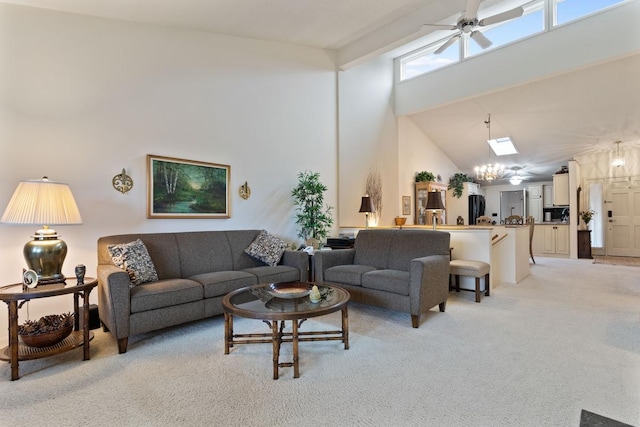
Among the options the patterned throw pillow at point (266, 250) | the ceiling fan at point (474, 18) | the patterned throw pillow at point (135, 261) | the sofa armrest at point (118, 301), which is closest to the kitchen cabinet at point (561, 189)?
the ceiling fan at point (474, 18)

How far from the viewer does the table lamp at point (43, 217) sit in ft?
7.93

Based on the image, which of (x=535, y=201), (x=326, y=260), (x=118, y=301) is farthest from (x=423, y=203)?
(x=118, y=301)

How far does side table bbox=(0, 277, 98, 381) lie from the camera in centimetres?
218

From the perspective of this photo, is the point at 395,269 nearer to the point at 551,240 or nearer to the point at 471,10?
the point at 471,10

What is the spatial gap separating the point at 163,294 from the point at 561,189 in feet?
31.8

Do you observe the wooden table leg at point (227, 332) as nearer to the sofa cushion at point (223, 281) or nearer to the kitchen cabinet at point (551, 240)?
the sofa cushion at point (223, 281)

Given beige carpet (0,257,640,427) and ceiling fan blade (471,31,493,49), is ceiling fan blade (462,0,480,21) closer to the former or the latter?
ceiling fan blade (471,31,493,49)

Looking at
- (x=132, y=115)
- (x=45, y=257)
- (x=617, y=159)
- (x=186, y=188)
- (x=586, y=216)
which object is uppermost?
(x=617, y=159)

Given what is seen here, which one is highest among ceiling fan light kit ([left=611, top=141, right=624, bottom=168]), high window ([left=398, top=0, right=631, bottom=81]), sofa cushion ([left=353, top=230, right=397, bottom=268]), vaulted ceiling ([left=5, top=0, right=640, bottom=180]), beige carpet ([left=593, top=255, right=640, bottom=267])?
high window ([left=398, top=0, right=631, bottom=81])

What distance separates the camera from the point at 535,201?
392 inches

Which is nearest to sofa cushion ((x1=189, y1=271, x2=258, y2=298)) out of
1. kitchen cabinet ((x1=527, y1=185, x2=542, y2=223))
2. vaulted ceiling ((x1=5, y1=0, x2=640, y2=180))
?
vaulted ceiling ((x1=5, y1=0, x2=640, y2=180))

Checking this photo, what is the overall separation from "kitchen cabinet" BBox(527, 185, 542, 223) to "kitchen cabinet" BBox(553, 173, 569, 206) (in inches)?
55.9

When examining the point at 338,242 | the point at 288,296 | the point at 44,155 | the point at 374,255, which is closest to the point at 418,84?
the point at 338,242

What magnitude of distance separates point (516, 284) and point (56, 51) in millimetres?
6583
